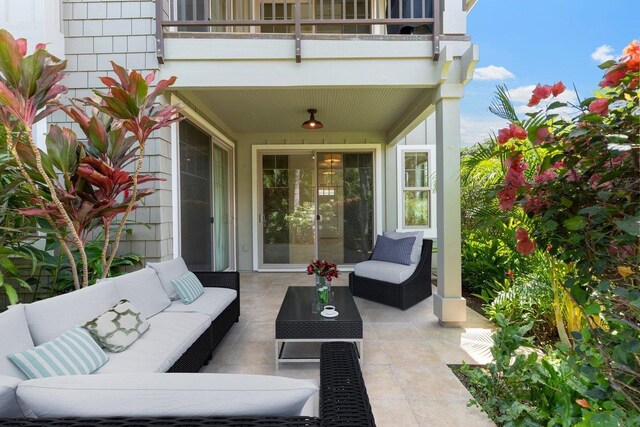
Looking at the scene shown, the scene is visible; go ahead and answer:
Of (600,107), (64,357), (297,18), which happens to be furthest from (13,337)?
(297,18)

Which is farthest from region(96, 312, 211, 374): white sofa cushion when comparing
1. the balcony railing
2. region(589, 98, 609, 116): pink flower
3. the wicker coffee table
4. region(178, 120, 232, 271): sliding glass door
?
the balcony railing

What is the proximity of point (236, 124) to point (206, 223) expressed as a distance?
5.90ft

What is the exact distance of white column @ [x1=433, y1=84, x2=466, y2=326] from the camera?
3633 mm

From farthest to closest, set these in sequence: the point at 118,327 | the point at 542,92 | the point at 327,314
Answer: the point at 327,314
the point at 118,327
the point at 542,92

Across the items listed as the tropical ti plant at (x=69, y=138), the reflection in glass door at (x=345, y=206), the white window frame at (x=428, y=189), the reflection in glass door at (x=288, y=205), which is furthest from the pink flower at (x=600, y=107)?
the reflection in glass door at (x=288, y=205)

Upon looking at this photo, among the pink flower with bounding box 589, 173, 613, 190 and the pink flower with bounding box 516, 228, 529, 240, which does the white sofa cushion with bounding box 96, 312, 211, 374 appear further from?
the pink flower with bounding box 589, 173, 613, 190

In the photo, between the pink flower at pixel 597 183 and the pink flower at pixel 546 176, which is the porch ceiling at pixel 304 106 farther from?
the pink flower at pixel 597 183

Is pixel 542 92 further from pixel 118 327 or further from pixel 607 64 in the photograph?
pixel 118 327

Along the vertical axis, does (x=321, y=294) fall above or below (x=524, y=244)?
below

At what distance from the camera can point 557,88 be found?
137 cm

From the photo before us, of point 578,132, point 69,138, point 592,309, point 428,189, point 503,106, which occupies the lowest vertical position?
point 592,309

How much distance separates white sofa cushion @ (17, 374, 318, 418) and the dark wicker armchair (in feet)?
11.5

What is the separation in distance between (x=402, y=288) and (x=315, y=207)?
2891 mm

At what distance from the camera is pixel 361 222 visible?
22.0ft
